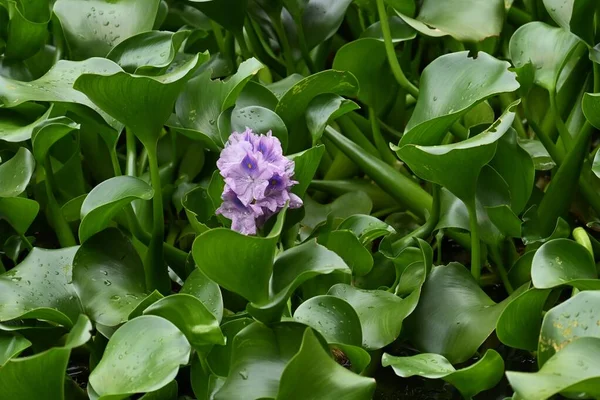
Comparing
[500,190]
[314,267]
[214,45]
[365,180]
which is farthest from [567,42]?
[214,45]

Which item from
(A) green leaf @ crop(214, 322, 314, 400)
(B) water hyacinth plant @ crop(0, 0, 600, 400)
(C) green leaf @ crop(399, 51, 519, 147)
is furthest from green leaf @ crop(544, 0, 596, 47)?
(A) green leaf @ crop(214, 322, 314, 400)

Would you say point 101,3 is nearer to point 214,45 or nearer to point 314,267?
point 214,45

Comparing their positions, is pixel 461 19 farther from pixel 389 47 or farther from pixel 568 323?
pixel 568 323

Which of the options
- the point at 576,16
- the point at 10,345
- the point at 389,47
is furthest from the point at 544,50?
the point at 10,345

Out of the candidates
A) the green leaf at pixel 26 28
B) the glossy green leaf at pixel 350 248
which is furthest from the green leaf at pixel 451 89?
the green leaf at pixel 26 28

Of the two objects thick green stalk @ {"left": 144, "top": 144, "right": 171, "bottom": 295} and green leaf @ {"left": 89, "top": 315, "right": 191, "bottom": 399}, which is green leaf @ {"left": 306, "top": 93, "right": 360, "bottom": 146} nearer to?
thick green stalk @ {"left": 144, "top": 144, "right": 171, "bottom": 295}

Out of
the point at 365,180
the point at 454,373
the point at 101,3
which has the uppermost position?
the point at 101,3

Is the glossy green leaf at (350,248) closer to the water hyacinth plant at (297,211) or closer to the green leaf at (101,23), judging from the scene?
the water hyacinth plant at (297,211)
